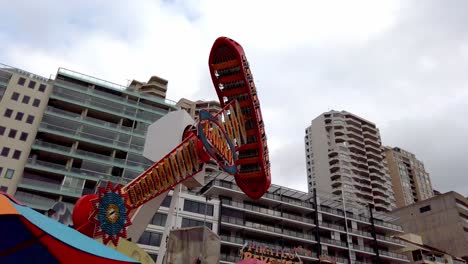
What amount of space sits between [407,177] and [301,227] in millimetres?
74818

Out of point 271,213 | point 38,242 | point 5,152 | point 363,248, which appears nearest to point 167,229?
point 38,242

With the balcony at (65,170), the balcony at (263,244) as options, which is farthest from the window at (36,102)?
the balcony at (263,244)

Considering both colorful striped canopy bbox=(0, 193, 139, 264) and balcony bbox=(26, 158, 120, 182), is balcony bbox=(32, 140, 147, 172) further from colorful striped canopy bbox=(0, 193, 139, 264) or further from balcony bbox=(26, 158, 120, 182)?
colorful striped canopy bbox=(0, 193, 139, 264)

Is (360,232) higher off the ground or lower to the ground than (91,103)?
lower

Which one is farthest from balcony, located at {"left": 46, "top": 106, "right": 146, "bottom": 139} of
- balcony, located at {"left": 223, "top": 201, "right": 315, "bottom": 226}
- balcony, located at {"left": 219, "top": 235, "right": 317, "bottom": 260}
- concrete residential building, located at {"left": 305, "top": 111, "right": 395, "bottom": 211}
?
concrete residential building, located at {"left": 305, "top": 111, "right": 395, "bottom": 211}

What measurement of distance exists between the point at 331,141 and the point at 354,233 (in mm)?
47979

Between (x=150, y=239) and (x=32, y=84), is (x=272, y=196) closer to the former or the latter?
(x=150, y=239)

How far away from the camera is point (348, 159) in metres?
105

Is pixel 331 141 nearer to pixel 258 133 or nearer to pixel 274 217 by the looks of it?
pixel 274 217

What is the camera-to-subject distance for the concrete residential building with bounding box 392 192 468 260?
70.2 metres

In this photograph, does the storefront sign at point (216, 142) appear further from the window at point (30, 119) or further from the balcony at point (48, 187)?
the window at point (30, 119)

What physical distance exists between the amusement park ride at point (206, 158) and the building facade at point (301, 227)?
86.2 ft

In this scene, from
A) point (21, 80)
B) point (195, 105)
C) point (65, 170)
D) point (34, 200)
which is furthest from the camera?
point (195, 105)

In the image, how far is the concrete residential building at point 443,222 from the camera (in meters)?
70.2
